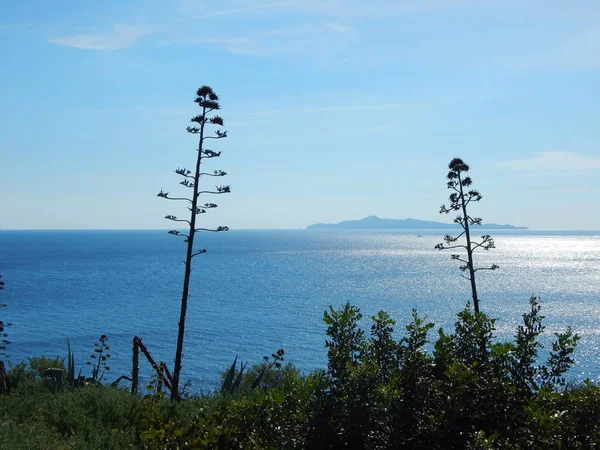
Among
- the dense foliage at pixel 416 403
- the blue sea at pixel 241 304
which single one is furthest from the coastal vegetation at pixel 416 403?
the blue sea at pixel 241 304

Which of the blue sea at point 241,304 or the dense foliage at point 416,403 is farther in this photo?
the blue sea at point 241,304

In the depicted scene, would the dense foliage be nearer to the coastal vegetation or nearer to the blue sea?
the coastal vegetation

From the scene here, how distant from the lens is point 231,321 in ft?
204

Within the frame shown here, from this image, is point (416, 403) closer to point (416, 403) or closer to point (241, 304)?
point (416, 403)

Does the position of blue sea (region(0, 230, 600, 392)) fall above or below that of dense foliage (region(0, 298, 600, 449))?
below

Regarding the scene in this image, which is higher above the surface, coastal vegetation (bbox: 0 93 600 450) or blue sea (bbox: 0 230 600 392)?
coastal vegetation (bbox: 0 93 600 450)

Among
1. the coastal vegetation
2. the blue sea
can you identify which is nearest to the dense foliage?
the coastal vegetation

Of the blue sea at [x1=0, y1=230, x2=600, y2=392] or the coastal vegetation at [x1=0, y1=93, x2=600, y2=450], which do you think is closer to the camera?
the coastal vegetation at [x1=0, y1=93, x2=600, y2=450]

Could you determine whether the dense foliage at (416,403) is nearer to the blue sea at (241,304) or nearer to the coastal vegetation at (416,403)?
the coastal vegetation at (416,403)

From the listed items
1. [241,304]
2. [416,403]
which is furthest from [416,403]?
[241,304]

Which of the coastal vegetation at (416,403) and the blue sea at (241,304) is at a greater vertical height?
the coastal vegetation at (416,403)

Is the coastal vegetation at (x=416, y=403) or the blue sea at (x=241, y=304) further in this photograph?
the blue sea at (x=241, y=304)

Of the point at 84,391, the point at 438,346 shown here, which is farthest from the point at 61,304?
the point at 438,346

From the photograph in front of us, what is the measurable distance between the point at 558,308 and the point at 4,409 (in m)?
74.3
